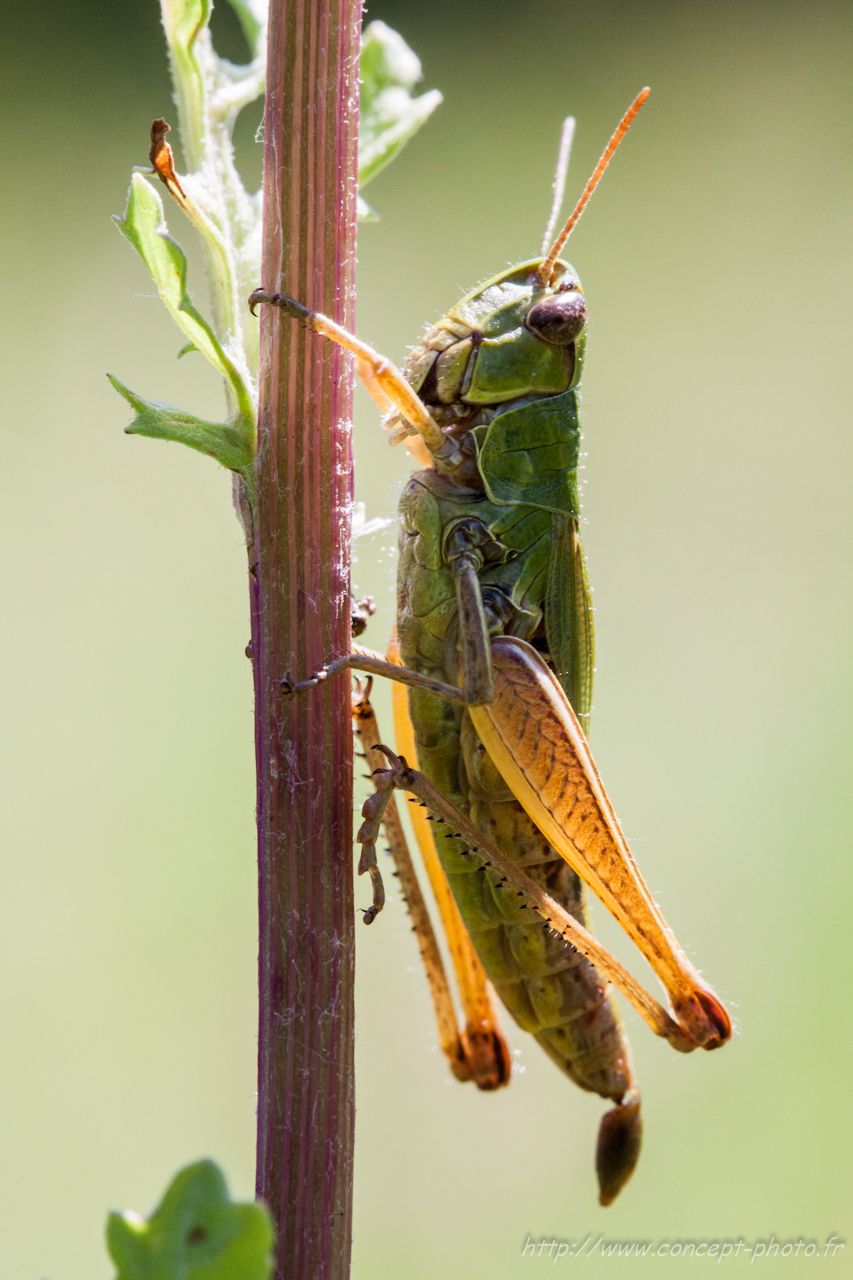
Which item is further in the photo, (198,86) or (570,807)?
(570,807)

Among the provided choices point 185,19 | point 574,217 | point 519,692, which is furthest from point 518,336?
point 185,19

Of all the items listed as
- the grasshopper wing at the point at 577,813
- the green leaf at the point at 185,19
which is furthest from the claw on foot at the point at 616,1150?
the green leaf at the point at 185,19

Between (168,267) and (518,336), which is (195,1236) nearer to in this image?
(168,267)

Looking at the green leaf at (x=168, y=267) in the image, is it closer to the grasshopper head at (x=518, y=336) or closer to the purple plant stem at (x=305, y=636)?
the purple plant stem at (x=305, y=636)

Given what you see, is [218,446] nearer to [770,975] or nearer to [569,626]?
[569,626]

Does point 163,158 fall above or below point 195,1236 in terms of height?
above

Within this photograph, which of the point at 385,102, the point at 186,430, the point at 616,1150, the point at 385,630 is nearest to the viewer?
the point at 186,430

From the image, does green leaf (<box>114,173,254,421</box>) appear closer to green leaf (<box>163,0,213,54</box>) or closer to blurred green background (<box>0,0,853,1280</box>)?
green leaf (<box>163,0,213,54</box>)

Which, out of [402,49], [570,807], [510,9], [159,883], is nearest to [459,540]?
[570,807]
